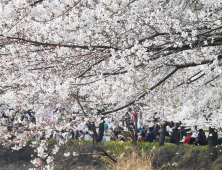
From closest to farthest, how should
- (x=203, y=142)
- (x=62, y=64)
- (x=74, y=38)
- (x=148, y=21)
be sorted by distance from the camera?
(x=148, y=21), (x=62, y=64), (x=74, y=38), (x=203, y=142)

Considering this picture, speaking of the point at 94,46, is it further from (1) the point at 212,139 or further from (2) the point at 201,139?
(2) the point at 201,139

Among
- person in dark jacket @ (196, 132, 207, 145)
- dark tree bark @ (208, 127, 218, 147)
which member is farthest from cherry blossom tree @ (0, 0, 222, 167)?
person in dark jacket @ (196, 132, 207, 145)

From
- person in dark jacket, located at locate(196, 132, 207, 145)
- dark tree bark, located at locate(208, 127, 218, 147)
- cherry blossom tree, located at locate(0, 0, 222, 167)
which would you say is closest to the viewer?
cherry blossom tree, located at locate(0, 0, 222, 167)

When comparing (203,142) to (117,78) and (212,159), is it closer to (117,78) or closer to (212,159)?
(212,159)

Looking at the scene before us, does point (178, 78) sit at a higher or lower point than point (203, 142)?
higher

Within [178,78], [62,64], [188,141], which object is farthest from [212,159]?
[62,64]

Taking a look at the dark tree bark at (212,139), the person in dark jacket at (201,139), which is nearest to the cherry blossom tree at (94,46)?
the dark tree bark at (212,139)

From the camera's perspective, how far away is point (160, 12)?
4840 millimetres

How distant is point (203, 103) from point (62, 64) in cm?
538

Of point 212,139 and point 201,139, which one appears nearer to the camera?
point 212,139

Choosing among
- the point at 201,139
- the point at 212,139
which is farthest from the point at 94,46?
the point at 201,139

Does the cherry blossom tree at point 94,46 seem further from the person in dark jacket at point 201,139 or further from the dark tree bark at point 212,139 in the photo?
the person in dark jacket at point 201,139

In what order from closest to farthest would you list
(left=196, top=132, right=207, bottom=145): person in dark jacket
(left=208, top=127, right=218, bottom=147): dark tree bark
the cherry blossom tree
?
the cherry blossom tree, (left=208, top=127, right=218, bottom=147): dark tree bark, (left=196, top=132, right=207, bottom=145): person in dark jacket

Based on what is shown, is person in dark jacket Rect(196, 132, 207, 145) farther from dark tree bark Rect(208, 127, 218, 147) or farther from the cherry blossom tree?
the cherry blossom tree
